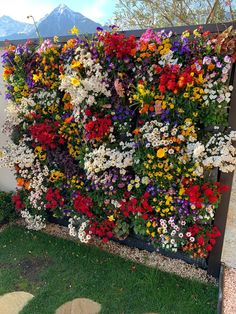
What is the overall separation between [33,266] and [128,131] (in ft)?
6.09

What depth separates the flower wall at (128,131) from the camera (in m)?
2.46

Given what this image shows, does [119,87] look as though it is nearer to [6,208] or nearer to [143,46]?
[143,46]

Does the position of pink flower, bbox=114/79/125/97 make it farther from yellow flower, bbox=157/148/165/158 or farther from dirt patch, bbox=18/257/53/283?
dirt patch, bbox=18/257/53/283


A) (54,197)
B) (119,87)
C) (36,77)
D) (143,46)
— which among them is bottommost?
(54,197)

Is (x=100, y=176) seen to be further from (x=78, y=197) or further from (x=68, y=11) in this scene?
(x=68, y=11)

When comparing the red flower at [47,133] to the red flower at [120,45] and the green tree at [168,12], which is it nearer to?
the red flower at [120,45]

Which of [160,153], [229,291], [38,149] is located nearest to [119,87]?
[160,153]

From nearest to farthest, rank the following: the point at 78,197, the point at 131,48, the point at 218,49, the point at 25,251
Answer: the point at 218,49 < the point at 131,48 < the point at 78,197 < the point at 25,251

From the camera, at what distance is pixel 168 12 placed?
7.12m

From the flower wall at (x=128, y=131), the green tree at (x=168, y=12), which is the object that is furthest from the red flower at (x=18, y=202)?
the green tree at (x=168, y=12)

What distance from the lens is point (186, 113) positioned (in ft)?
8.35

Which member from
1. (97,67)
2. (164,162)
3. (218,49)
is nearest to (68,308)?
(164,162)

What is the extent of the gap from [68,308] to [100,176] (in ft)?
4.15

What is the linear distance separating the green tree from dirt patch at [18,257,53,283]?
5422 mm
